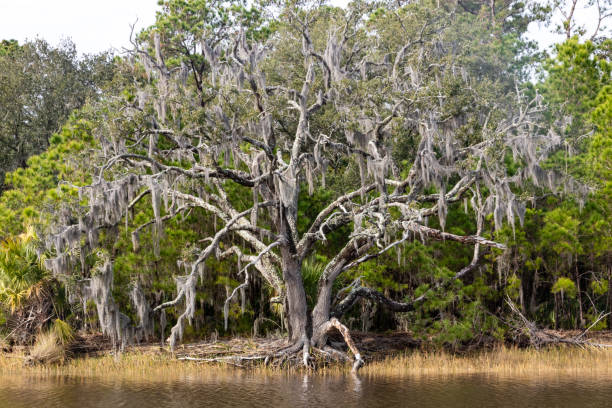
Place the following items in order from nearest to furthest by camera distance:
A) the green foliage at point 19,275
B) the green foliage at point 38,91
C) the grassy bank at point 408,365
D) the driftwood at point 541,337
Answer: the grassy bank at point 408,365, the driftwood at point 541,337, the green foliage at point 19,275, the green foliage at point 38,91

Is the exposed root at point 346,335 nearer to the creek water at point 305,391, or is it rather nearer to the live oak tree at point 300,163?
the live oak tree at point 300,163

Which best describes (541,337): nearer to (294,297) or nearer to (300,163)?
(294,297)

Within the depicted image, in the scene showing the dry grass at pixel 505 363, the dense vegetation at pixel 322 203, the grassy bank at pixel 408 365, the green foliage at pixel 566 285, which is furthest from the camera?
the green foliage at pixel 566 285

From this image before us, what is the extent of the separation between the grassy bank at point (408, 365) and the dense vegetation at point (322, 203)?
93cm

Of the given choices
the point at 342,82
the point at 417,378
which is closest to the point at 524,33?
the point at 342,82

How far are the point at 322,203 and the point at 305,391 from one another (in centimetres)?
972

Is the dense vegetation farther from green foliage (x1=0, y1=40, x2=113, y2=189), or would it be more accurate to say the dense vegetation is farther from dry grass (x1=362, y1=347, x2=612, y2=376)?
green foliage (x1=0, y1=40, x2=113, y2=189)

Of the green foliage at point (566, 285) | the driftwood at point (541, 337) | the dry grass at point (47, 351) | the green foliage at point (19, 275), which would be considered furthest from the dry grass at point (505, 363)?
the green foliage at point (19, 275)

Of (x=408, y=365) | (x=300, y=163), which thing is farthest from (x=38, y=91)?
(x=408, y=365)

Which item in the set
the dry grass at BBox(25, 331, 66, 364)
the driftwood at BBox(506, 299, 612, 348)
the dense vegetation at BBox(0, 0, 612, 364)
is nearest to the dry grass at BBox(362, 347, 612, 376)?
the driftwood at BBox(506, 299, 612, 348)

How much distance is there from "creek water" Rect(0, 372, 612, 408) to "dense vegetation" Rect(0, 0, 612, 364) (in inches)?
85.9

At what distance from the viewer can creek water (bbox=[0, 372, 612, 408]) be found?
41.0 feet

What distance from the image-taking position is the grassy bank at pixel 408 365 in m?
16.9

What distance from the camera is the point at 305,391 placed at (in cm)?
1387
